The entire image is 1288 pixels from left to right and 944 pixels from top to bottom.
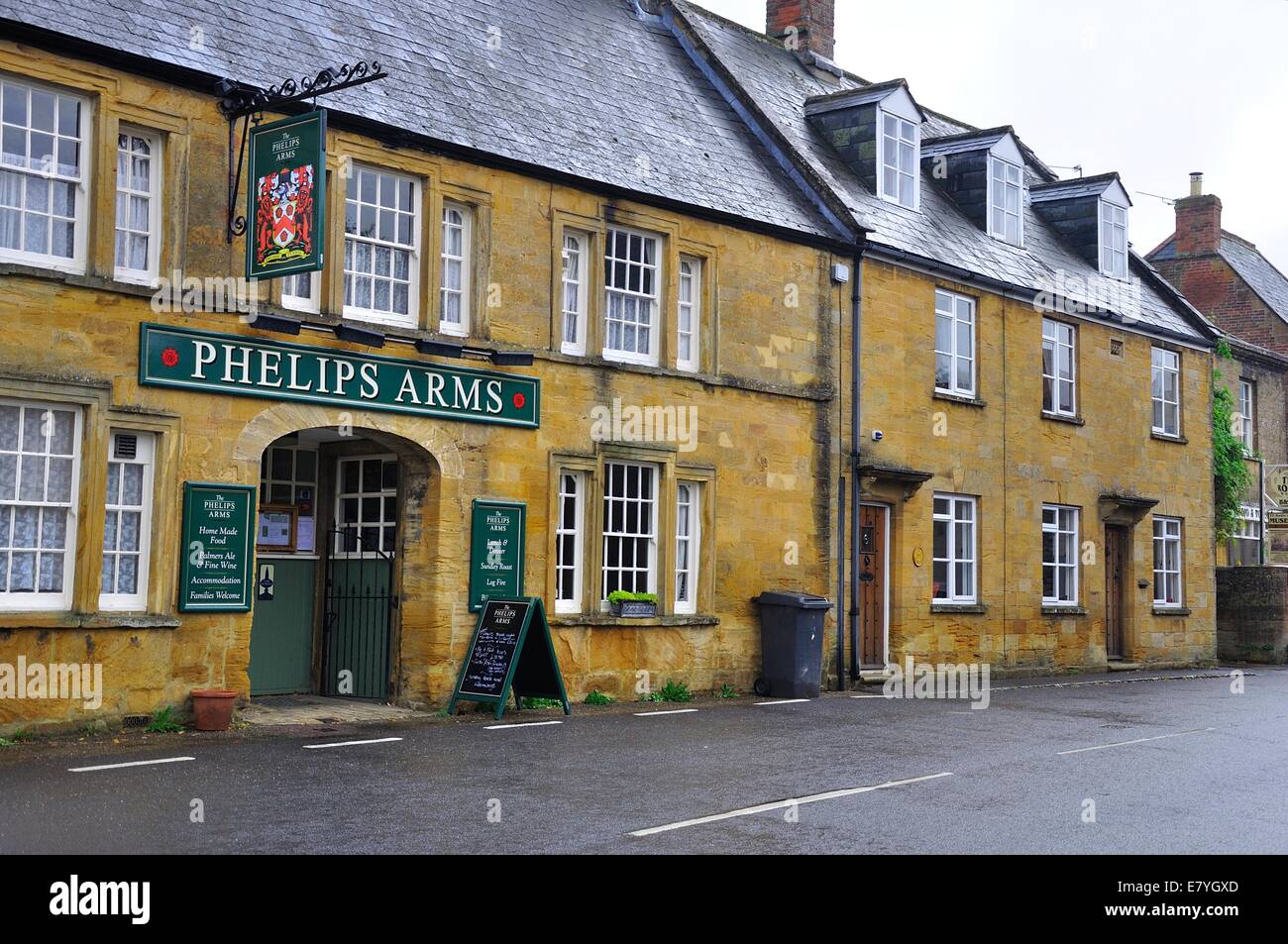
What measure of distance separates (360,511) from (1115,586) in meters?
15.3

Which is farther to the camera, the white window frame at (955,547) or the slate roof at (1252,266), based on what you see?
the slate roof at (1252,266)

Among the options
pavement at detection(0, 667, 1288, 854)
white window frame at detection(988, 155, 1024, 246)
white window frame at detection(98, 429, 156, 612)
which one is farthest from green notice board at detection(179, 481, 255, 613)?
white window frame at detection(988, 155, 1024, 246)

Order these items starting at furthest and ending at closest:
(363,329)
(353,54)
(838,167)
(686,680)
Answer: (838,167) < (686,680) < (353,54) < (363,329)

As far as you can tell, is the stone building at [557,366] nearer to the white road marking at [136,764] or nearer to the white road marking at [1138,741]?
the white road marking at [136,764]

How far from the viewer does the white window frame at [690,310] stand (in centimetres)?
1866

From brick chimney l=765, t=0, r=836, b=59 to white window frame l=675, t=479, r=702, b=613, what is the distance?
11676 mm

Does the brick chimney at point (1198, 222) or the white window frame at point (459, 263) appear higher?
the brick chimney at point (1198, 222)

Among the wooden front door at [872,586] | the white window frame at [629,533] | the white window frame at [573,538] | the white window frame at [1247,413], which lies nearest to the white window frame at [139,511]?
the white window frame at [573,538]

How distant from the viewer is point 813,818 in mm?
9430

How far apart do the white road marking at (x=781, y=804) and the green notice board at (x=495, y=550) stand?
19.8ft

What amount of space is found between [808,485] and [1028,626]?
231 inches

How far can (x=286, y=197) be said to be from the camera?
13453mm
